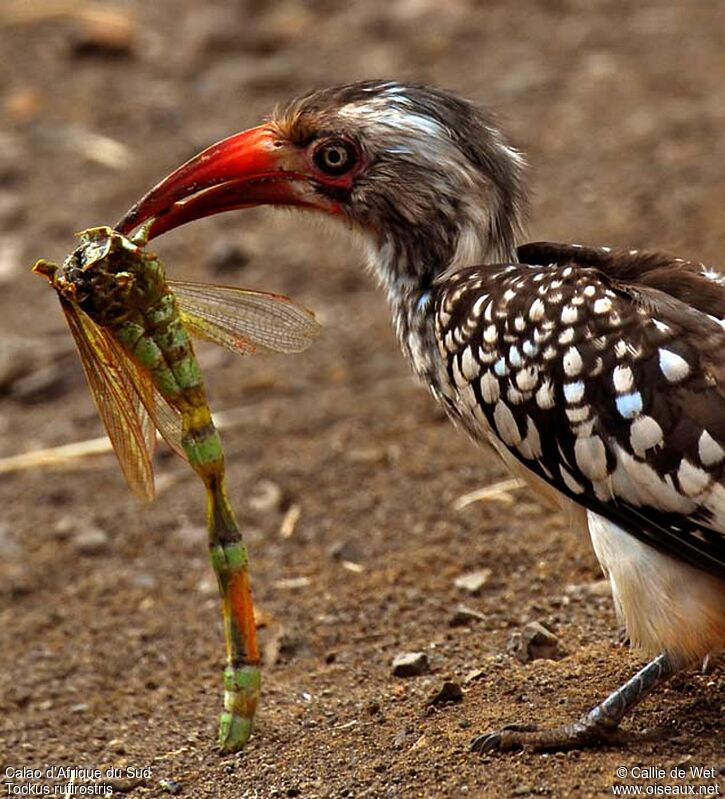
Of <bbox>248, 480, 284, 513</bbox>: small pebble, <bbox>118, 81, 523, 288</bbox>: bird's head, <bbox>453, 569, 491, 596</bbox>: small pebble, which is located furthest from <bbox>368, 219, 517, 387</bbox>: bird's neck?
<bbox>248, 480, 284, 513</bbox>: small pebble

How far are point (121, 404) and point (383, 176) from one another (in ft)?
3.55

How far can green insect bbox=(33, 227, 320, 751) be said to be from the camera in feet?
14.1

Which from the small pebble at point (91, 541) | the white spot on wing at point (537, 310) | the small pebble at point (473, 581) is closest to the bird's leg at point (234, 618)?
the white spot on wing at point (537, 310)

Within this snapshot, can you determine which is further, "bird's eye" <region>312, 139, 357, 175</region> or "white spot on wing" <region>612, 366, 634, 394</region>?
"bird's eye" <region>312, 139, 357, 175</region>

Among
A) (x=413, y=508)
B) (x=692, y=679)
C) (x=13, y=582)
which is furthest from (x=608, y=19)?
(x=692, y=679)

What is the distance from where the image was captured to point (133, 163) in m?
9.97

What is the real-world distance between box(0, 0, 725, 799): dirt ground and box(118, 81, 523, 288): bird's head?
242 mm

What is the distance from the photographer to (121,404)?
15.0 feet

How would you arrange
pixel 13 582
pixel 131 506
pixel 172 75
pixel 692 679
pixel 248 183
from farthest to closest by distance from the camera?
1. pixel 172 75
2. pixel 131 506
3. pixel 13 582
4. pixel 248 183
5. pixel 692 679

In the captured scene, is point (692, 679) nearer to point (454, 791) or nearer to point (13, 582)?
point (454, 791)

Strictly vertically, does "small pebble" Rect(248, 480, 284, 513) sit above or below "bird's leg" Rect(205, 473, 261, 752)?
above

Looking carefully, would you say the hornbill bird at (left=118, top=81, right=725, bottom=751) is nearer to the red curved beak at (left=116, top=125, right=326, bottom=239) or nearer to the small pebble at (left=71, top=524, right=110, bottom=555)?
the red curved beak at (left=116, top=125, right=326, bottom=239)

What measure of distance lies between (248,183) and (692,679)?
1981 millimetres

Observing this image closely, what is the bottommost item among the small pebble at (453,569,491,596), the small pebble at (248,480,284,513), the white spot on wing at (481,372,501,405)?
the small pebble at (453,569,491,596)
